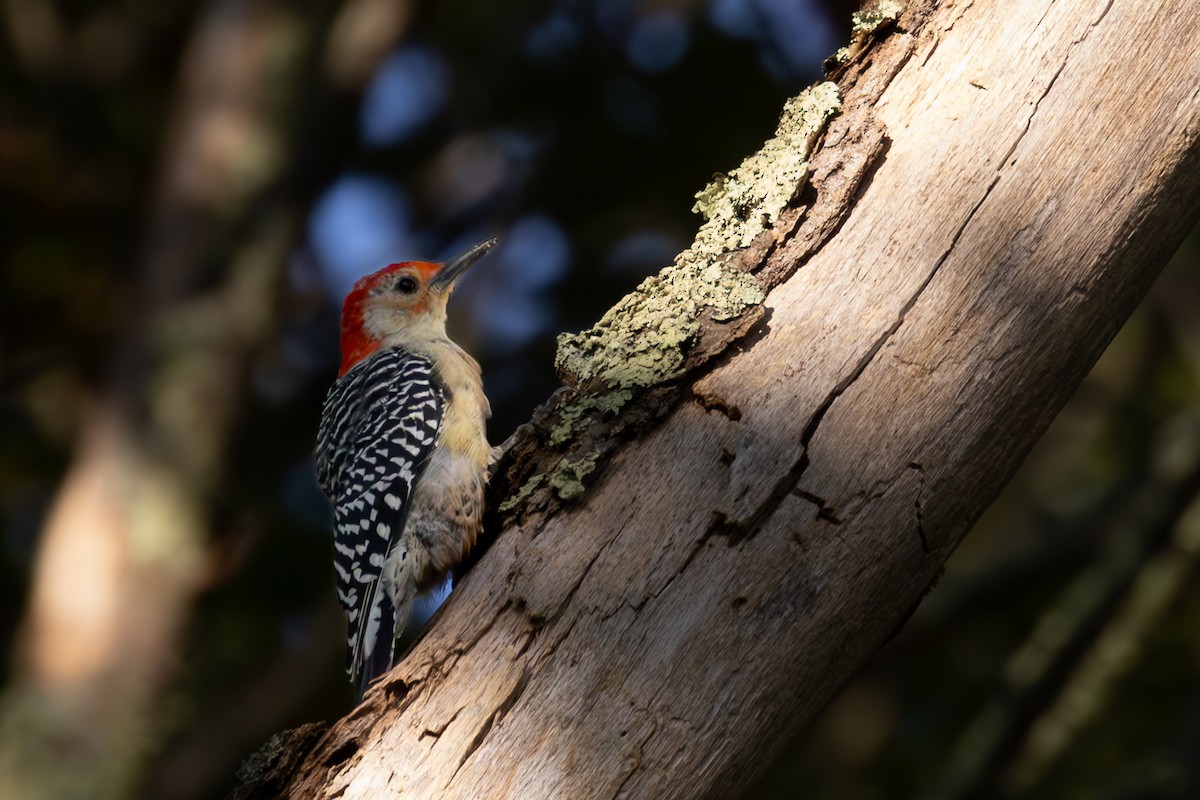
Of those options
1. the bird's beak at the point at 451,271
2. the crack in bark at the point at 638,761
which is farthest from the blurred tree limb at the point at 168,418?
the crack in bark at the point at 638,761

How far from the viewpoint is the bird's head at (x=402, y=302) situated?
574 cm

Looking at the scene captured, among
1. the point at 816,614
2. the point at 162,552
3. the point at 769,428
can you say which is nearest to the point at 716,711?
the point at 816,614

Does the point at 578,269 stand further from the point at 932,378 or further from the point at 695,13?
the point at 932,378

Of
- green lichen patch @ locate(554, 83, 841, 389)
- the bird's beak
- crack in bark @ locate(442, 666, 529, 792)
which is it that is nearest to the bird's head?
the bird's beak

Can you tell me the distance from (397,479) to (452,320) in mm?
3478

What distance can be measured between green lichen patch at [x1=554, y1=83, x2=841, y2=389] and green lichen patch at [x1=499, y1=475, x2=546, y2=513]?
29 cm

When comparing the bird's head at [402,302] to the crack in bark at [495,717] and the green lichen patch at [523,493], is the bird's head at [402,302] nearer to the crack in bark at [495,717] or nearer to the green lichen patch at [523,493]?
the green lichen patch at [523,493]

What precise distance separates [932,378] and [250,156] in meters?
5.61

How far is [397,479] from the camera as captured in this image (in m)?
4.64

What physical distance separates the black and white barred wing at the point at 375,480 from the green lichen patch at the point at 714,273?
5.67 ft

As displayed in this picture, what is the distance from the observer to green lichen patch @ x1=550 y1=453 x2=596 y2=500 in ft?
8.96

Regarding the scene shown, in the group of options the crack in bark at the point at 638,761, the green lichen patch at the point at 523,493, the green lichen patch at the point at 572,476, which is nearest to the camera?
the crack in bark at the point at 638,761

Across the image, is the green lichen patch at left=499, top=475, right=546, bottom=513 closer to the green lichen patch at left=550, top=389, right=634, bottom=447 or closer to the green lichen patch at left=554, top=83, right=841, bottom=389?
the green lichen patch at left=550, top=389, right=634, bottom=447

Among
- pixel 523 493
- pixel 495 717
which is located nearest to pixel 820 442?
pixel 523 493
